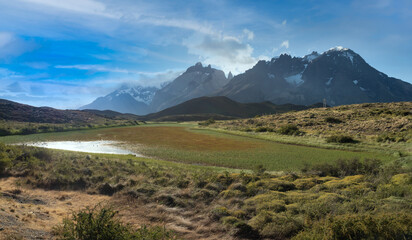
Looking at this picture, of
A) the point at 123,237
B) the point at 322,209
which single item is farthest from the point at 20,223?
the point at 322,209

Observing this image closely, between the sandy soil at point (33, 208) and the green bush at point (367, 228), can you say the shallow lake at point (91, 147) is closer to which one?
the sandy soil at point (33, 208)

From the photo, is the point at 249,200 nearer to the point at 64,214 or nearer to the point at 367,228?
the point at 367,228

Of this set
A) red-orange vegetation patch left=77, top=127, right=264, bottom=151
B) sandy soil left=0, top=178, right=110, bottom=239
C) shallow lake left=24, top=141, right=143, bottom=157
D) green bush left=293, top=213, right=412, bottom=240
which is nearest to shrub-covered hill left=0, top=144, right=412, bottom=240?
green bush left=293, top=213, right=412, bottom=240

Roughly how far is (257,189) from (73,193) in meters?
12.3

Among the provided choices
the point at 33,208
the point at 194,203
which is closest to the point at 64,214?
the point at 33,208

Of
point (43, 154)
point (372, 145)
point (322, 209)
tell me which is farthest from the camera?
point (372, 145)

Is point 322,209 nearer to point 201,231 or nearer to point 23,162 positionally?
point 201,231

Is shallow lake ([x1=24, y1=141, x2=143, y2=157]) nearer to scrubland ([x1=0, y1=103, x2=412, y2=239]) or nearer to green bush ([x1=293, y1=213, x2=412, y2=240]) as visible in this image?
scrubland ([x1=0, y1=103, x2=412, y2=239])

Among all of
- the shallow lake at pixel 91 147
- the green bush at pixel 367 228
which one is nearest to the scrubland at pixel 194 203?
the green bush at pixel 367 228

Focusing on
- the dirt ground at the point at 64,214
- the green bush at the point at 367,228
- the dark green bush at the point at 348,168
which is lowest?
the dirt ground at the point at 64,214

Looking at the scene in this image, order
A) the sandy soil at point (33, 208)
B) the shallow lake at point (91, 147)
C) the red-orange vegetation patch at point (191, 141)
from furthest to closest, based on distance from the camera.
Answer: the red-orange vegetation patch at point (191, 141) → the shallow lake at point (91, 147) → the sandy soil at point (33, 208)

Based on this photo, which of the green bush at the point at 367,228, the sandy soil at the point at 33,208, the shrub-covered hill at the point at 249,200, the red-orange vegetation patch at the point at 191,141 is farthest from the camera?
the red-orange vegetation patch at the point at 191,141

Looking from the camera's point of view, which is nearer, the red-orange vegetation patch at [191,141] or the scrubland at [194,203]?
the scrubland at [194,203]

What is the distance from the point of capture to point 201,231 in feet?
31.3
